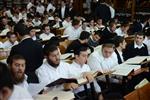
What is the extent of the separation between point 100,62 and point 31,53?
4.22 ft

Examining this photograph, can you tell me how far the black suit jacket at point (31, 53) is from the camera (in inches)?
198

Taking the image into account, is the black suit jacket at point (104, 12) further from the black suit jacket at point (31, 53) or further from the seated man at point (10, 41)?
the black suit jacket at point (31, 53)

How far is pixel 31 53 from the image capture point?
5176mm

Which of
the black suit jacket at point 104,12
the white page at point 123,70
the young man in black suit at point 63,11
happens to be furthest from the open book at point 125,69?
the young man in black suit at point 63,11

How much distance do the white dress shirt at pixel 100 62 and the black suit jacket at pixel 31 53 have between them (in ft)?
3.03

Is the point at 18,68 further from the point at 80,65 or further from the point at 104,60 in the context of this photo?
the point at 104,60

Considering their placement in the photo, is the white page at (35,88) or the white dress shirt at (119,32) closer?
the white page at (35,88)

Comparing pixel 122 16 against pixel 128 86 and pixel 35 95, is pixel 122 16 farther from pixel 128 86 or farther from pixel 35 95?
pixel 35 95

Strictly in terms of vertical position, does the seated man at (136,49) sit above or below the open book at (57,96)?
below

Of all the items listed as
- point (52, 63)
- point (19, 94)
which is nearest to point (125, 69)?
point (52, 63)

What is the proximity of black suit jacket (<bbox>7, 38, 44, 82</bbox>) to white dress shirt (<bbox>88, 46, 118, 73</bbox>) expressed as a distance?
0.92 meters

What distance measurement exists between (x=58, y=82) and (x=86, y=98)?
103cm

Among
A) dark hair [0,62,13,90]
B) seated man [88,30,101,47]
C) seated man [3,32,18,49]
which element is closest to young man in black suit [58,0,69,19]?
seated man [88,30,101,47]

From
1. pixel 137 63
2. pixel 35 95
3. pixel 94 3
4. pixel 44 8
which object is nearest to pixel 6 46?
pixel 137 63
